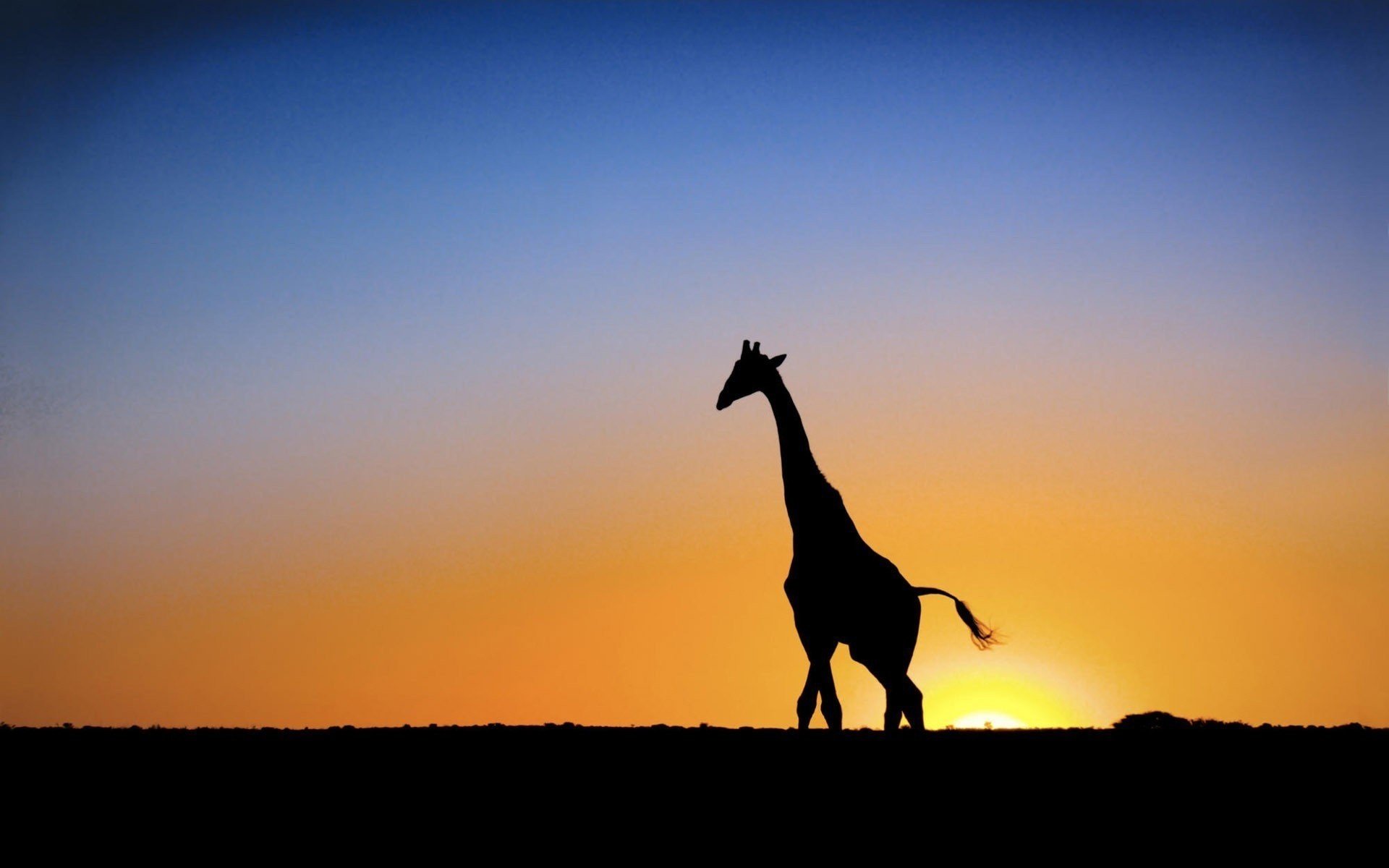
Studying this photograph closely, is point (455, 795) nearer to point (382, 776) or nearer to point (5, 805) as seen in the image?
point (382, 776)

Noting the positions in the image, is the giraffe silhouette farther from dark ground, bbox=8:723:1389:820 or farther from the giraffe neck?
dark ground, bbox=8:723:1389:820

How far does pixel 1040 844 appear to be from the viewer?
326 inches

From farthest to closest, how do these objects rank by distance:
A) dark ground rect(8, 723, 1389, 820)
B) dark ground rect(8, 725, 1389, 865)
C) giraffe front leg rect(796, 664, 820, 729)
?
giraffe front leg rect(796, 664, 820, 729) → dark ground rect(8, 723, 1389, 820) → dark ground rect(8, 725, 1389, 865)

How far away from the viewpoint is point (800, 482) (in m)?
14.5

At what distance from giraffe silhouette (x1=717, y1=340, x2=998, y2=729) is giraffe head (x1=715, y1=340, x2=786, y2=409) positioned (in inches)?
35.4

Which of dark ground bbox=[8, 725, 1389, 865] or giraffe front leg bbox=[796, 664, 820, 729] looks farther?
giraffe front leg bbox=[796, 664, 820, 729]

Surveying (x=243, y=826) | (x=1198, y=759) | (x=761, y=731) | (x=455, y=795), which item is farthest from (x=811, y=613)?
(x=243, y=826)

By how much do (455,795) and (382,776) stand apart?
85 cm

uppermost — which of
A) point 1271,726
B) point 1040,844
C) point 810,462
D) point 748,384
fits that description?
point 748,384

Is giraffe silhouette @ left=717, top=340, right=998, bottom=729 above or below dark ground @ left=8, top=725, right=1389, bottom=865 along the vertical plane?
above

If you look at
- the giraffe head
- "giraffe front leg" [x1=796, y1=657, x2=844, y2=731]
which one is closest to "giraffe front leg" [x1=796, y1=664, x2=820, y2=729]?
"giraffe front leg" [x1=796, y1=657, x2=844, y2=731]

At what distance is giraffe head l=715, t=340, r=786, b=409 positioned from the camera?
1554cm

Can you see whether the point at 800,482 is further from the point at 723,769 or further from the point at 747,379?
the point at 723,769

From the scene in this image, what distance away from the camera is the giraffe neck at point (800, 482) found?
555 inches
